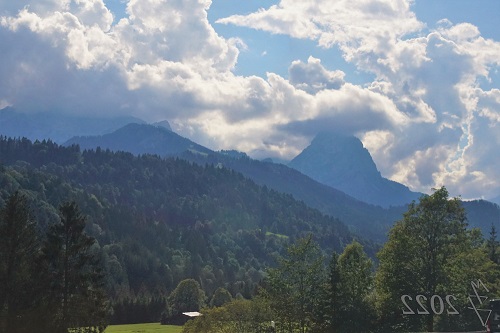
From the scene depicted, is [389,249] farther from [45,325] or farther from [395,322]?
[45,325]

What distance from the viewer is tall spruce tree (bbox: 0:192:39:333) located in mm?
53906

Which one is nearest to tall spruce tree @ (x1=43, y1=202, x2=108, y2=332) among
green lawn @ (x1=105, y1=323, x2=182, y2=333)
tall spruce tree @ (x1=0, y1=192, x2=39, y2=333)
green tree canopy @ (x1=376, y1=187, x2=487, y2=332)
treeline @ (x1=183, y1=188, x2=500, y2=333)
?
tall spruce tree @ (x1=0, y1=192, x2=39, y2=333)

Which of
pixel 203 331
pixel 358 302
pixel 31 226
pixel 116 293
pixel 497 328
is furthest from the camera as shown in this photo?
pixel 116 293

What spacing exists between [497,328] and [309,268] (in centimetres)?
4217

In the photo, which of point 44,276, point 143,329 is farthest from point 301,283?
point 143,329

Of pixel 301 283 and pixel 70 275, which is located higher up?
pixel 70 275

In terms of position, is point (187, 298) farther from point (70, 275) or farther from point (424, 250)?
point (424, 250)

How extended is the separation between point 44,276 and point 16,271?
522cm

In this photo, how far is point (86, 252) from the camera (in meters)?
63.6

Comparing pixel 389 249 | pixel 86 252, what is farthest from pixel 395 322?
pixel 86 252

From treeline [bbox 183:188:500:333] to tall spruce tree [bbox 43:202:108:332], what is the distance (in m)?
12.2

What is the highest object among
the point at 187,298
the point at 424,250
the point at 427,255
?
the point at 424,250

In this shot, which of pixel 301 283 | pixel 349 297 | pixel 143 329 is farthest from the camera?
pixel 143 329

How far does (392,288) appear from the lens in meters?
60.4
